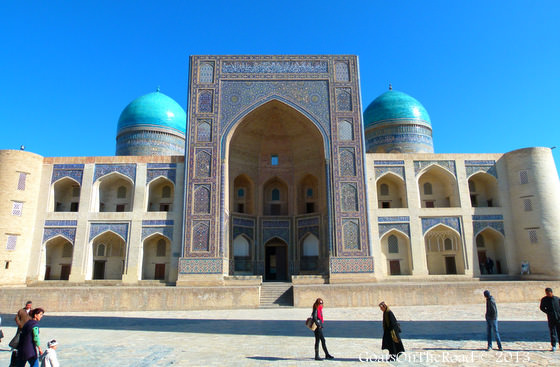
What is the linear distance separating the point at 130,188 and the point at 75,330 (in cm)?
1094

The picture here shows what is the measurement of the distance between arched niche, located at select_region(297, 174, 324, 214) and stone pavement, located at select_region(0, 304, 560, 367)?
8.84 m

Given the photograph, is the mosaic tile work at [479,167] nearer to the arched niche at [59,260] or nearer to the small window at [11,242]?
the arched niche at [59,260]

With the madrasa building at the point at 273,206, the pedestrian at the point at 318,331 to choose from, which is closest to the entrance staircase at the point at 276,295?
the madrasa building at the point at 273,206

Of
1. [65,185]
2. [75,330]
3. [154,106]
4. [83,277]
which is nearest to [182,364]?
[75,330]

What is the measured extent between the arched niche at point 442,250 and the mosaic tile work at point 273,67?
8.55 meters

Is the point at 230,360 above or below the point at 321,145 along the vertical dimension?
below

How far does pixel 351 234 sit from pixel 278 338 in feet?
30.5

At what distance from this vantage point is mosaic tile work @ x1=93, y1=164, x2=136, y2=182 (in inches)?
662

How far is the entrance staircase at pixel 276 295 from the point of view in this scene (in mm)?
12378

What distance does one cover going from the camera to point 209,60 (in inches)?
685

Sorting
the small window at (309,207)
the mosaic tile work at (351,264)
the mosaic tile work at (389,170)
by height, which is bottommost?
the mosaic tile work at (351,264)

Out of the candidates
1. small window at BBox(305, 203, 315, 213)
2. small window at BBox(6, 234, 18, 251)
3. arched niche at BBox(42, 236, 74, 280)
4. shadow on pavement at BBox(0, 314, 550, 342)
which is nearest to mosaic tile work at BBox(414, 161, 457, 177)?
small window at BBox(305, 203, 315, 213)

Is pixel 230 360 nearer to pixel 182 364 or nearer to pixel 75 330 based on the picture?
pixel 182 364

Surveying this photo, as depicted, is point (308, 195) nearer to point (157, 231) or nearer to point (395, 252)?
point (395, 252)
